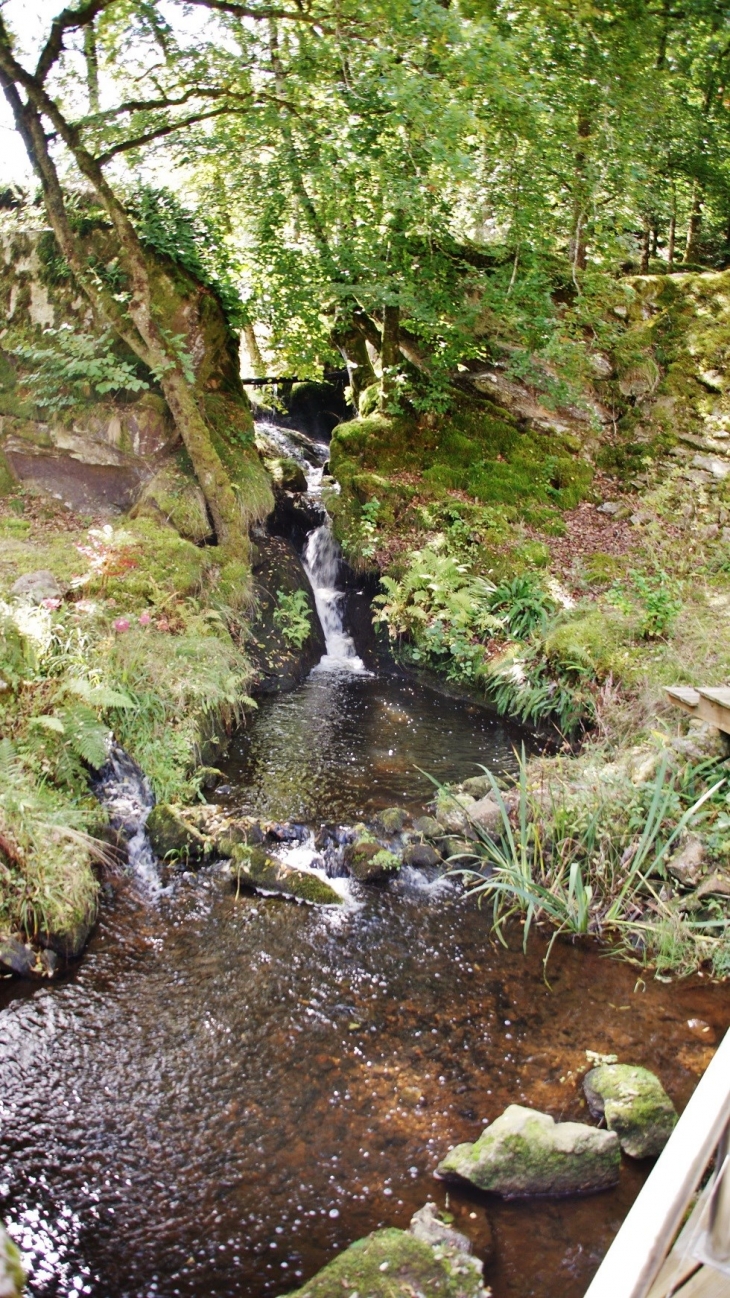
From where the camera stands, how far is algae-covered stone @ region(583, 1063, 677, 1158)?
3.62 metres

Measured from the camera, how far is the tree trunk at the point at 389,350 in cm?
1102

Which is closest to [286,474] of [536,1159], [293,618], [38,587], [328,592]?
[328,592]

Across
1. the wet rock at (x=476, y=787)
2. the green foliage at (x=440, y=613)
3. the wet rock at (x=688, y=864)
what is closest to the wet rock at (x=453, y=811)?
the wet rock at (x=476, y=787)

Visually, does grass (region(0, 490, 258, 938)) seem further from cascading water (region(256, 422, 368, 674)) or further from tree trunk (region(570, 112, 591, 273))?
tree trunk (region(570, 112, 591, 273))

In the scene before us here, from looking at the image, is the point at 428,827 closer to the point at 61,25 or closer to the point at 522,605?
the point at 522,605

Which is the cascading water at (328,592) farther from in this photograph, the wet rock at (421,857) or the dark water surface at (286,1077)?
the dark water surface at (286,1077)

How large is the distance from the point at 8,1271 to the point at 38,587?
5866 millimetres

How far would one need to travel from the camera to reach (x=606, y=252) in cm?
1031

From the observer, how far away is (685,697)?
5996 mm

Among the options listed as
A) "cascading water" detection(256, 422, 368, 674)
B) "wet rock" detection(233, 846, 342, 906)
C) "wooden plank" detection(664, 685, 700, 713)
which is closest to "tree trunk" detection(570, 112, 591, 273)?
"cascading water" detection(256, 422, 368, 674)

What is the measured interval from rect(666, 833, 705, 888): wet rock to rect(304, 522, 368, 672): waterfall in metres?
4.95

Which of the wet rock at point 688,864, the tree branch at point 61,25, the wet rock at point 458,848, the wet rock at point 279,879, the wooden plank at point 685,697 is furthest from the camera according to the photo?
the tree branch at point 61,25

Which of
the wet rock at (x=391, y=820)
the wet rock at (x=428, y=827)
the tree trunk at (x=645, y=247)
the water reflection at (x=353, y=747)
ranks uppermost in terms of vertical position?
the tree trunk at (x=645, y=247)

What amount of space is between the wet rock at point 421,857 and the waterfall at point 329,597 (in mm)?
3982
